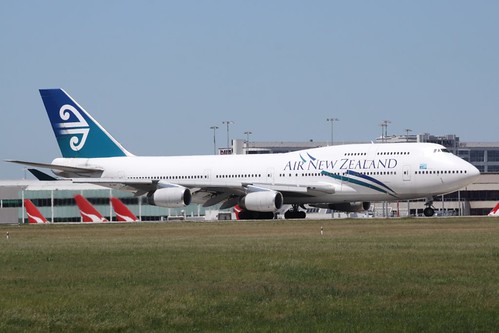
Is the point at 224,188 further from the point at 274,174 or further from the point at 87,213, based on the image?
the point at 87,213

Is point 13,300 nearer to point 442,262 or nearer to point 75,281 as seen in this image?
point 75,281

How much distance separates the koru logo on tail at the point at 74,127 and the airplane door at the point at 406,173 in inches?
879

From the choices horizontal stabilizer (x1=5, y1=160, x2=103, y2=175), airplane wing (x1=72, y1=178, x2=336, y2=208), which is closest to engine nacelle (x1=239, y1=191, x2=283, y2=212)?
airplane wing (x1=72, y1=178, x2=336, y2=208)

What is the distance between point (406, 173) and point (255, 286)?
40.3 m

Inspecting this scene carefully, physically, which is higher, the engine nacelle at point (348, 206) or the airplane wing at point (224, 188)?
the airplane wing at point (224, 188)

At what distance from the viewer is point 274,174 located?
210ft

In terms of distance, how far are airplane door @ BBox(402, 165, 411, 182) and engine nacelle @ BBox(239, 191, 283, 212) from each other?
7125mm

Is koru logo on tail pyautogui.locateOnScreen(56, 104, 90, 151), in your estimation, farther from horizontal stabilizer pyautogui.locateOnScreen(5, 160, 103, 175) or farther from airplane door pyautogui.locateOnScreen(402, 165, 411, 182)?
airplane door pyautogui.locateOnScreen(402, 165, 411, 182)

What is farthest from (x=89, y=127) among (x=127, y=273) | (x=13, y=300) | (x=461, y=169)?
(x=13, y=300)

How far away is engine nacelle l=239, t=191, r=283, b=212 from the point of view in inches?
2352

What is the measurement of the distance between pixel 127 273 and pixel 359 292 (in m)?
6.21

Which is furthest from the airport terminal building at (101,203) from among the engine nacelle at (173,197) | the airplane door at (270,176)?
the engine nacelle at (173,197)

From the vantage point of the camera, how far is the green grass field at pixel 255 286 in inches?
650

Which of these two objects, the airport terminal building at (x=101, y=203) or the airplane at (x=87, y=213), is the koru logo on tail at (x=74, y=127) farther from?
the airport terminal building at (x=101, y=203)
